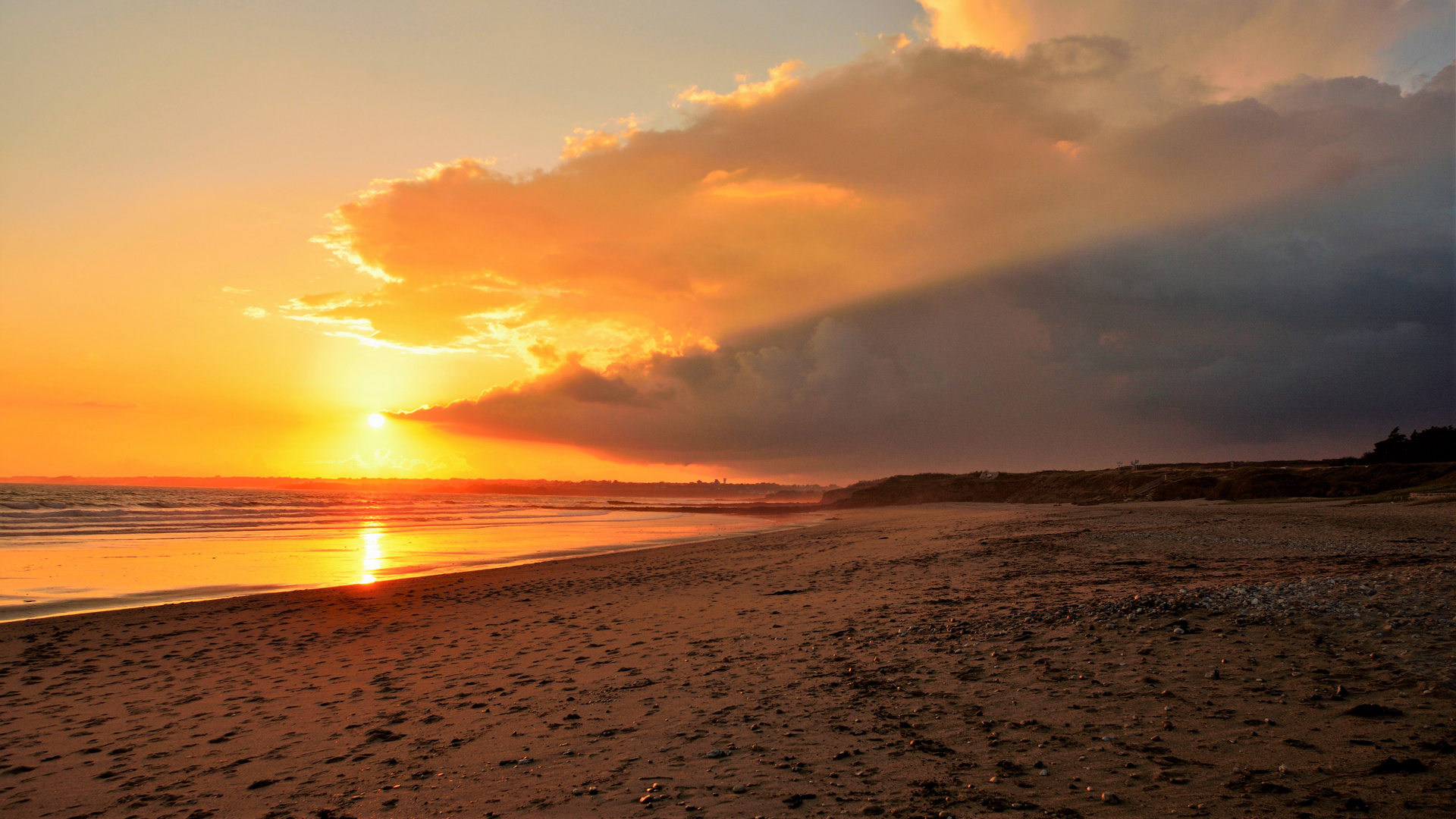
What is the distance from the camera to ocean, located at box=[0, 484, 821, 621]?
21.1 m

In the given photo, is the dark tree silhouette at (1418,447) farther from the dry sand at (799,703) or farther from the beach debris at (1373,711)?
the beach debris at (1373,711)

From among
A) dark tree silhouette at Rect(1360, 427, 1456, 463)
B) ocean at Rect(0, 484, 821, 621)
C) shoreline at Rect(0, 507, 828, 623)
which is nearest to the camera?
shoreline at Rect(0, 507, 828, 623)

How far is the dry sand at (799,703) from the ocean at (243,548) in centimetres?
620

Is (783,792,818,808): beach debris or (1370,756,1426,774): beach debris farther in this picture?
(783,792,818,808): beach debris

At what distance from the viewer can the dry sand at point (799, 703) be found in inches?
231

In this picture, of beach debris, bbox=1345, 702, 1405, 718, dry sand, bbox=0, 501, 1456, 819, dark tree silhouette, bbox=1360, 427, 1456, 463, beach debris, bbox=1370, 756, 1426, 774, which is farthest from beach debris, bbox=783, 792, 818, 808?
dark tree silhouette, bbox=1360, 427, 1456, 463

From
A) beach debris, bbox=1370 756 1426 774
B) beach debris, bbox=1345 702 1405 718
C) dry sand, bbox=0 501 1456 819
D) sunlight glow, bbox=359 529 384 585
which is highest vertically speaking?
beach debris, bbox=1345 702 1405 718

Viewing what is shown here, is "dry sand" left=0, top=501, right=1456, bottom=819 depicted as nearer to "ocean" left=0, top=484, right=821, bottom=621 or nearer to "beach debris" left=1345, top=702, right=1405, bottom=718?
"beach debris" left=1345, top=702, right=1405, bottom=718

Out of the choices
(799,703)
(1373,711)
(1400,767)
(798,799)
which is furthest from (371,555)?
(1400,767)

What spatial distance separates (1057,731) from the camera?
22.0 feet

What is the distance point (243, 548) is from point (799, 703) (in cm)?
3565

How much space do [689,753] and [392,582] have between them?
17.9 m

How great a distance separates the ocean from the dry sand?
244 inches

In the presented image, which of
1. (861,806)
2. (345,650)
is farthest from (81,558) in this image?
(861,806)
